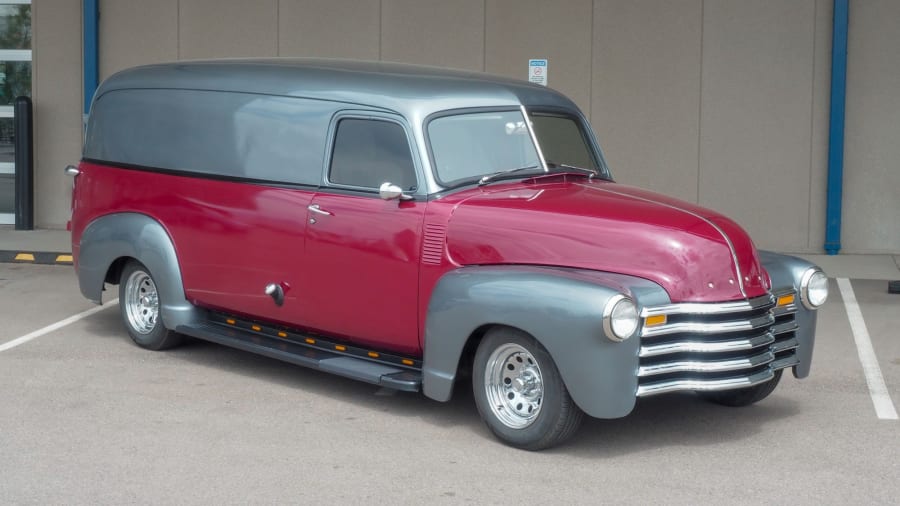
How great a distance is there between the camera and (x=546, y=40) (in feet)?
47.4

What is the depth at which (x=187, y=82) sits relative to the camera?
8.54 meters

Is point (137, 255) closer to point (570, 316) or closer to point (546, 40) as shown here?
point (570, 316)

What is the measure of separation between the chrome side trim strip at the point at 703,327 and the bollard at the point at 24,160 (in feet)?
35.9

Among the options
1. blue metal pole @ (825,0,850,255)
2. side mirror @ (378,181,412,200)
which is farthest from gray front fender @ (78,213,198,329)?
blue metal pole @ (825,0,850,255)

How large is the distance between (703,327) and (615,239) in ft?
2.11

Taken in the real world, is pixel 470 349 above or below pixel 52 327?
above

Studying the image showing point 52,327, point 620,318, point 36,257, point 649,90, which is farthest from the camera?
point 649,90

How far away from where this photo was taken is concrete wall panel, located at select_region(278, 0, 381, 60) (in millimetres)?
14766

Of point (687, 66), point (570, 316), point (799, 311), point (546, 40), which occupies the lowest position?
point (799, 311)

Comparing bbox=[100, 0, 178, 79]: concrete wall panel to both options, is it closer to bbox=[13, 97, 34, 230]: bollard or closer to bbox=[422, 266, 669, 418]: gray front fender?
bbox=[13, 97, 34, 230]: bollard

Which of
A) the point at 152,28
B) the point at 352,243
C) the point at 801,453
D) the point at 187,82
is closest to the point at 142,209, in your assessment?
the point at 187,82

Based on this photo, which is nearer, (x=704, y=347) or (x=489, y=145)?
(x=704, y=347)

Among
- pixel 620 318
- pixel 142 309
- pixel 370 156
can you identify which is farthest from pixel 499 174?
pixel 142 309

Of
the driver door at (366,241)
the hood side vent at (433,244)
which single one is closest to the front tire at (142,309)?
the driver door at (366,241)
